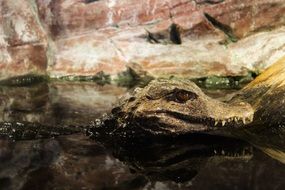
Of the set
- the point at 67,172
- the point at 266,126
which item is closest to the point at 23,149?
the point at 67,172

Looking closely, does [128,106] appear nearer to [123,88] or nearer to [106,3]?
[123,88]

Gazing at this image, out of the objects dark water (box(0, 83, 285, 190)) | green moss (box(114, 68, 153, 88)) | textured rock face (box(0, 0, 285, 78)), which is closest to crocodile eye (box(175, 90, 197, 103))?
dark water (box(0, 83, 285, 190))

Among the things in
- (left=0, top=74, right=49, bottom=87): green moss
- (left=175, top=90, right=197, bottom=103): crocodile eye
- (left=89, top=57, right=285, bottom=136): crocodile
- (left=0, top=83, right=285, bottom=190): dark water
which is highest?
(left=175, top=90, right=197, bottom=103): crocodile eye

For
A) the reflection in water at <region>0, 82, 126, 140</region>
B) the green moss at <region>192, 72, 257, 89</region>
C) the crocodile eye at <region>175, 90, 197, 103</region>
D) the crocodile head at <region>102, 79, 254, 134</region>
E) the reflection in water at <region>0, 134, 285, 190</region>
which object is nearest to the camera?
the reflection in water at <region>0, 134, 285, 190</region>

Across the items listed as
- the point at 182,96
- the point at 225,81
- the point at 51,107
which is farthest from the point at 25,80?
the point at 182,96

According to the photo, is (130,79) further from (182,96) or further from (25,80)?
(182,96)

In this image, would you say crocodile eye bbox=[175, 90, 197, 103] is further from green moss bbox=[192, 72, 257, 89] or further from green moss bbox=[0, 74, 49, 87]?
green moss bbox=[0, 74, 49, 87]
